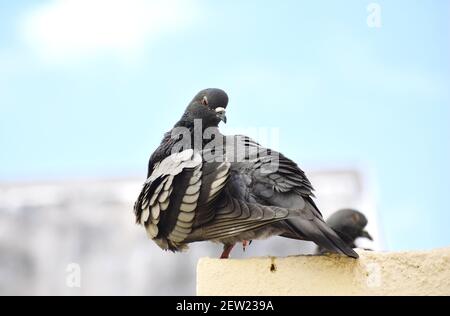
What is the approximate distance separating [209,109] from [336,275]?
1576 mm

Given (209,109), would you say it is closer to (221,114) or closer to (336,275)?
(221,114)

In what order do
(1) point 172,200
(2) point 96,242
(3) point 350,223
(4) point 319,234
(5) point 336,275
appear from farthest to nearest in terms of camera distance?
1. (2) point 96,242
2. (3) point 350,223
3. (1) point 172,200
4. (5) point 336,275
5. (4) point 319,234

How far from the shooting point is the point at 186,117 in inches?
217

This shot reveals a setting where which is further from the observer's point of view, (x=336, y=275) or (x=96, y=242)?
(x=96, y=242)

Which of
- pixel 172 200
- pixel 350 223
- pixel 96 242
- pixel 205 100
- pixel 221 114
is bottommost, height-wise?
pixel 96 242

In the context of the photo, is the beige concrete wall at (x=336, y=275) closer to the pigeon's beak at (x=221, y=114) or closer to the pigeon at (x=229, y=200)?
the pigeon at (x=229, y=200)

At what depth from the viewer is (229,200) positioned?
4.64m

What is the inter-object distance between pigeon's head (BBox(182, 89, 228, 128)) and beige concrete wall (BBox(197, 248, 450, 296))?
3.86ft

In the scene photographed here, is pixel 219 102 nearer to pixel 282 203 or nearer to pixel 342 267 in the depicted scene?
pixel 282 203

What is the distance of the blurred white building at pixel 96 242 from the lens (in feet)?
43.4

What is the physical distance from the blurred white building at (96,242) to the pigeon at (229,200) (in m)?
7.61

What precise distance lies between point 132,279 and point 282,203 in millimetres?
9192

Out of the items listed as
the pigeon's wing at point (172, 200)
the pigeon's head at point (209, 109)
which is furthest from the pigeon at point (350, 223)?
the pigeon's wing at point (172, 200)

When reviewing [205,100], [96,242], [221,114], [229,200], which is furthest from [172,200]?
[96,242]
